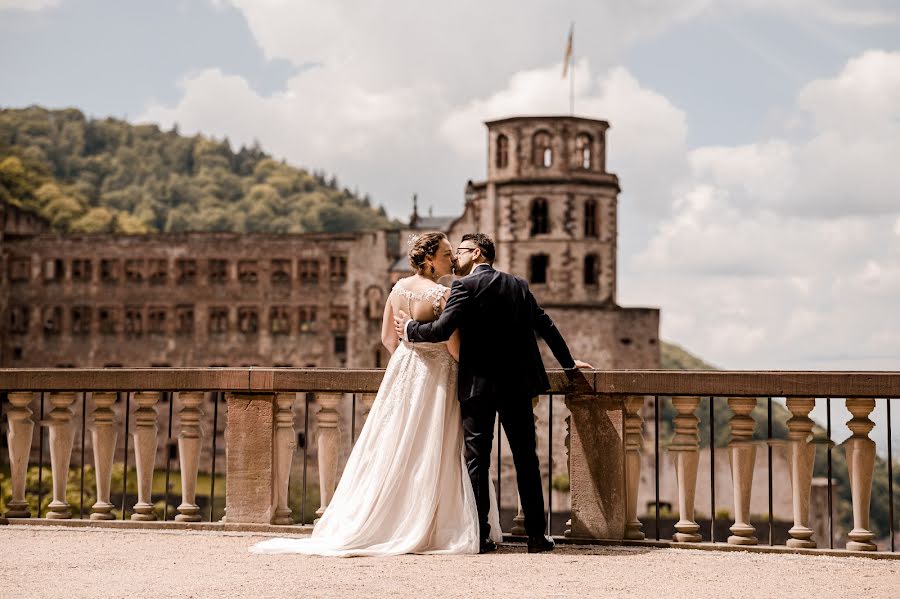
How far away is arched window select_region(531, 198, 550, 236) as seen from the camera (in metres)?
59.8

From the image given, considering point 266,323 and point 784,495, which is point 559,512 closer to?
point 784,495

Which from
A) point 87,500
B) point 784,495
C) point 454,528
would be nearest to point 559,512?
point 784,495

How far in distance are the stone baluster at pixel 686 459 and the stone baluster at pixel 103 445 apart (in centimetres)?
421

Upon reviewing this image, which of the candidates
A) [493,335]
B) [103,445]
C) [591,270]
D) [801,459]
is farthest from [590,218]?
[493,335]

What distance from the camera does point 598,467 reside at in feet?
28.6

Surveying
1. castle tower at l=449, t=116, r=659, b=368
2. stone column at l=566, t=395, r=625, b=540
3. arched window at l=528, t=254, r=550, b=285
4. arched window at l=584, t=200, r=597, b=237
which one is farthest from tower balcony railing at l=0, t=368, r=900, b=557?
arched window at l=584, t=200, r=597, b=237

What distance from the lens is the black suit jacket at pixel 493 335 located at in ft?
27.3

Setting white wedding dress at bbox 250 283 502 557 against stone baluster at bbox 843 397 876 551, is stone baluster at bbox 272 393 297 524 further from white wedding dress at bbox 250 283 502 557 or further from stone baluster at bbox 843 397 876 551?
stone baluster at bbox 843 397 876 551

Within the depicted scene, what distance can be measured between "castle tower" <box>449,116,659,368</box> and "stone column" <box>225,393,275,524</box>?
163 feet

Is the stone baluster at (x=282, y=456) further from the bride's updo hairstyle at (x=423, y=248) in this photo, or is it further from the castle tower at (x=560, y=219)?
the castle tower at (x=560, y=219)

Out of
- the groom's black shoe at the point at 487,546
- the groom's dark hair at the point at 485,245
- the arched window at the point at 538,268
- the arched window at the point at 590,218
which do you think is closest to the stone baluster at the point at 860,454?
the groom's black shoe at the point at 487,546

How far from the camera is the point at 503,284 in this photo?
8.35m

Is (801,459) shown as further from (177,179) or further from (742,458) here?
(177,179)

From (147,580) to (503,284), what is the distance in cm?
297
